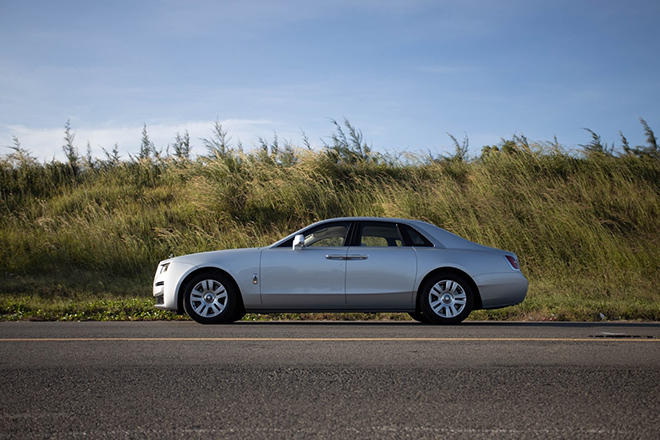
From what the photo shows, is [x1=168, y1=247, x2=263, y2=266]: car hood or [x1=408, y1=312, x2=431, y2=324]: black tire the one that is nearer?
[x1=168, y1=247, x2=263, y2=266]: car hood

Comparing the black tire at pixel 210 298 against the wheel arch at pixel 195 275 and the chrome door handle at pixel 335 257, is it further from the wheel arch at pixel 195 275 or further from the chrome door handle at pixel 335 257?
the chrome door handle at pixel 335 257

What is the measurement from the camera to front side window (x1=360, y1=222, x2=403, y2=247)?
32.1ft

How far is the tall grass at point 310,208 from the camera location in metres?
16.5

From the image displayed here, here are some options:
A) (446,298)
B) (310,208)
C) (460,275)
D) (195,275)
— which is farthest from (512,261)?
(310,208)

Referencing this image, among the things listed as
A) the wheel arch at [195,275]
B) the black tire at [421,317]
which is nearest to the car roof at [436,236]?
the wheel arch at [195,275]

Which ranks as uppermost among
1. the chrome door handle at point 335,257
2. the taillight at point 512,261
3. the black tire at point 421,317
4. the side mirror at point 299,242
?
the side mirror at point 299,242

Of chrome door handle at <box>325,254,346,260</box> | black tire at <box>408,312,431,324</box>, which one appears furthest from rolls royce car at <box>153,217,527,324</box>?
black tire at <box>408,312,431,324</box>

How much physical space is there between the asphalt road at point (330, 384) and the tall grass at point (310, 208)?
6.39 meters

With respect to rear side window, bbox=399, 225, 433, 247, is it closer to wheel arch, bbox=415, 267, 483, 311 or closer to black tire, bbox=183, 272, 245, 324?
wheel arch, bbox=415, 267, 483, 311

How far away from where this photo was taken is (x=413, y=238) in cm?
980

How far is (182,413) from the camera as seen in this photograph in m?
4.70

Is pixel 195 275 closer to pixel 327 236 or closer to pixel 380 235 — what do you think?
pixel 327 236

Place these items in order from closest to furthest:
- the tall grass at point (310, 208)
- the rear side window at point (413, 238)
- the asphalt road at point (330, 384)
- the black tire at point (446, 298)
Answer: the asphalt road at point (330, 384)
the black tire at point (446, 298)
the rear side window at point (413, 238)
the tall grass at point (310, 208)

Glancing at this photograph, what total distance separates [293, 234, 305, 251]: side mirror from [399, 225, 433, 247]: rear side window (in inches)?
61.2
